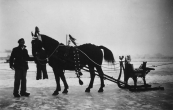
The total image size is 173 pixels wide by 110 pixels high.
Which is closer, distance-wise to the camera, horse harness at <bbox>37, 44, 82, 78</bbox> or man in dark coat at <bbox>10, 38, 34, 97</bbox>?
man in dark coat at <bbox>10, 38, 34, 97</bbox>

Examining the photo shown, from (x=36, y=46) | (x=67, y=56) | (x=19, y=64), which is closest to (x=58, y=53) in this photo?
(x=67, y=56)

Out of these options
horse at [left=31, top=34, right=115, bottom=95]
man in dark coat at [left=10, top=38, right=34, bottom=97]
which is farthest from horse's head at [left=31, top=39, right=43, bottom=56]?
man in dark coat at [left=10, top=38, right=34, bottom=97]

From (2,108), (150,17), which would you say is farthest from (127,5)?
(2,108)

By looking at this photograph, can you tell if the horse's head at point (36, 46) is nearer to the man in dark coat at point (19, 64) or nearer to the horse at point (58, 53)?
the horse at point (58, 53)

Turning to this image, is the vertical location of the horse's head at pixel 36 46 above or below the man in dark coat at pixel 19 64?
above

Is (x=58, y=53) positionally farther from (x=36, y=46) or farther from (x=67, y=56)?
(x=36, y=46)

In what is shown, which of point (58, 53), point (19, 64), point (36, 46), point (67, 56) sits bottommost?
point (19, 64)

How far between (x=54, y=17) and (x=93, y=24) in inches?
111

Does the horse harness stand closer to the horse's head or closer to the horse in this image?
the horse

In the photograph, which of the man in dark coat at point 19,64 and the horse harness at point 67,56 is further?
the horse harness at point 67,56

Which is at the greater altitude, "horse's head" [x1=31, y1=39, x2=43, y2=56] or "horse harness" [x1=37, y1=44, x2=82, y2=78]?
"horse's head" [x1=31, y1=39, x2=43, y2=56]

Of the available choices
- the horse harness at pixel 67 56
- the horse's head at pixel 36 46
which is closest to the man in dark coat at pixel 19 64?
the horse's head at pixel 36 46

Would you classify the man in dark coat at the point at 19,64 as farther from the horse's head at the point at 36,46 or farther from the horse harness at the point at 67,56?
the horse harness at the point at 67,56

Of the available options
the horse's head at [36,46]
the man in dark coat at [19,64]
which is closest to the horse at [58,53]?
the horse's head at [36,46]
